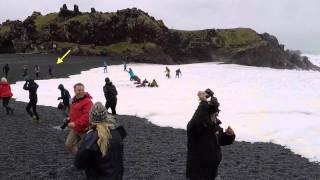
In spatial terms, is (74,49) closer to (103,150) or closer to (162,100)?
(162,100)

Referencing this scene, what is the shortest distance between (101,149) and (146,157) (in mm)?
8252

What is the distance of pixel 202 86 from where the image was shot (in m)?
44.2

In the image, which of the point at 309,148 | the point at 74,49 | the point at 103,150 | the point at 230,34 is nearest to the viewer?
the point at 103,150

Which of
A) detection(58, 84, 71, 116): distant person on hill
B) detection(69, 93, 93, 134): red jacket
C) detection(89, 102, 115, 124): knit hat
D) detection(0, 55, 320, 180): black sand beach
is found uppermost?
detection(89, 102, 115, 124): knit hat

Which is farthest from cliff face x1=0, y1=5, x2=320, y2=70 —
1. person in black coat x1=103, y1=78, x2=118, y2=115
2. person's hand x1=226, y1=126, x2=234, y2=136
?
person's hand x1=226, y1=126, x2=234, y2=136

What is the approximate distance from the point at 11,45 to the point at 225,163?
313 ft

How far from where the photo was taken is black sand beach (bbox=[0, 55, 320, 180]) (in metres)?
11.6

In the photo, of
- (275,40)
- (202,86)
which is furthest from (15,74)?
(275,40)

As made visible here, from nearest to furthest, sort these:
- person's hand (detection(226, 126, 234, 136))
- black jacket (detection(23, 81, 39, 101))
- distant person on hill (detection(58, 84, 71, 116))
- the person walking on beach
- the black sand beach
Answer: the person walking on beach
person's hand (detection(226, 126, 234, 136))
the black sand beach
distant person on hill (detection(58, 84, 71, 116))
black jacket (detection(23, 81, 39, 101))

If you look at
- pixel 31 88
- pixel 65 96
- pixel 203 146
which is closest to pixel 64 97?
pixel 65 96

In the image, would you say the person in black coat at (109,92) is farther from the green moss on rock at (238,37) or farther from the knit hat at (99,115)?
the green moss on rock at (238,37)

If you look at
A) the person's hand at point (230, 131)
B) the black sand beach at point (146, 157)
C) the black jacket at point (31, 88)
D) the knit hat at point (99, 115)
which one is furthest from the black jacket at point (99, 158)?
the black jacket at point (31, 88)

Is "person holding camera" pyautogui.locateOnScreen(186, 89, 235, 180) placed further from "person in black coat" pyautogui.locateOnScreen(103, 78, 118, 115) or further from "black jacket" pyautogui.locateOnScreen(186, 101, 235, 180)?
"person in black coat" pyautogui.locateOnScreen(103, 78, 118, 115)

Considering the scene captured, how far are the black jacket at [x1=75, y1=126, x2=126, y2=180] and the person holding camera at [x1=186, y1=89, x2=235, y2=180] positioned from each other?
5.73 feet
